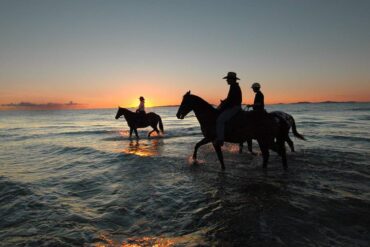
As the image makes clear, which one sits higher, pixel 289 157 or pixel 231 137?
pixel 231 137

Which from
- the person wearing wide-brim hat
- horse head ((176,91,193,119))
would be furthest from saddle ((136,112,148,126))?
horse head ((176,91,193,119))

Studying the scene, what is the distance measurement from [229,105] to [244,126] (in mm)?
928

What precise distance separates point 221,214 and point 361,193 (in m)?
3.98

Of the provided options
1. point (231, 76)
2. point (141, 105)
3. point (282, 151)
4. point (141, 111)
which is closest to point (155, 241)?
point (231, 76)

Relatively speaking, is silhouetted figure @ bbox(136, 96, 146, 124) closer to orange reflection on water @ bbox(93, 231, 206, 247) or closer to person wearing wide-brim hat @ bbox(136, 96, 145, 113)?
person wearing wide-brim hat @ bbox(136, 96, 145, 113)

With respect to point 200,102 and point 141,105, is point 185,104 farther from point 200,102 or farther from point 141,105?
point 141,105

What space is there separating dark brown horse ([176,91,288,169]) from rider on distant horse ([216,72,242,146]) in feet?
0.72

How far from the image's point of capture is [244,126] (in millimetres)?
9617

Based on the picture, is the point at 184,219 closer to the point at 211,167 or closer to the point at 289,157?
the point at 211,167

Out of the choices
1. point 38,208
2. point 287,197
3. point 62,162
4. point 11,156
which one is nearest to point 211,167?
point 287,197

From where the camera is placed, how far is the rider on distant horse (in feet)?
30.1

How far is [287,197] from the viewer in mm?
6898

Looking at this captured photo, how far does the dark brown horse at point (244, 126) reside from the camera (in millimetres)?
9469

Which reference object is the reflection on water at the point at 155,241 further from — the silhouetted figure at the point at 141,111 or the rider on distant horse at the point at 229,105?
the silhouetted figure at the point at 141,111
